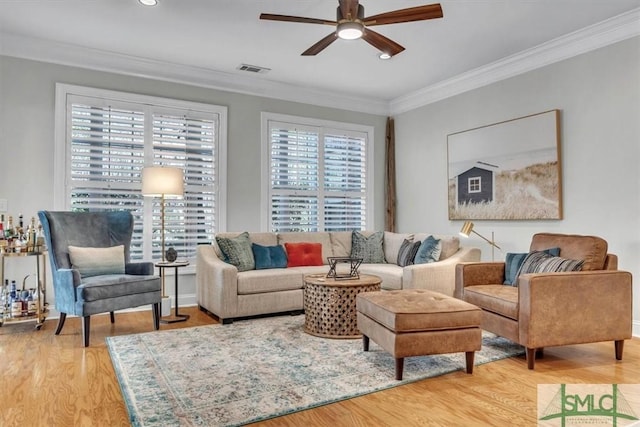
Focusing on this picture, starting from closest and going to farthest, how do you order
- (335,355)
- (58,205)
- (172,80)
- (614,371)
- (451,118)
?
(614,371), (335,355), (58,205), (172,80), (451,118)

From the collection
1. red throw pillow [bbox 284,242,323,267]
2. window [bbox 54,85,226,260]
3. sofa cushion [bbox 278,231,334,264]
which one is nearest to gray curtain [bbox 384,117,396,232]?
sofa cushion [bbox 278,231,334,264]

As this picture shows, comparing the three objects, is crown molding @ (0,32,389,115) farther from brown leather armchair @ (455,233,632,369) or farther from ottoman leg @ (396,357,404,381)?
ottoman leg @ (396,357,404,381)

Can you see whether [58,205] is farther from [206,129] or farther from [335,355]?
[335,355]

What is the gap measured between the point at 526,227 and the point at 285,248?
2648mm

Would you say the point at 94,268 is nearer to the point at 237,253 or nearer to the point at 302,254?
the point at 237,253

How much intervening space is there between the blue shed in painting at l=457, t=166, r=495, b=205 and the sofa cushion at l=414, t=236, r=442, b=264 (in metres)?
0.83

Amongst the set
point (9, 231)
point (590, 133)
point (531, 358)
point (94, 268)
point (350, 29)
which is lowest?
point (531, 358)

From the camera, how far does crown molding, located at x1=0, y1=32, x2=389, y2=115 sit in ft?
14.0

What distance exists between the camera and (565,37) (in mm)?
4141

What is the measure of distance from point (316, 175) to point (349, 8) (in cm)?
331

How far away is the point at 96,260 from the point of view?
12.8 ft

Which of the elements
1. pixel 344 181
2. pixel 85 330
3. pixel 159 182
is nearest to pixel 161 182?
pixel 159 182

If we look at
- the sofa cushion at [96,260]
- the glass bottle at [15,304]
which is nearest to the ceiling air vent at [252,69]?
the sofa cushion at [96,260]

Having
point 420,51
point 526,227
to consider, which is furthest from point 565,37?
point 526,227
